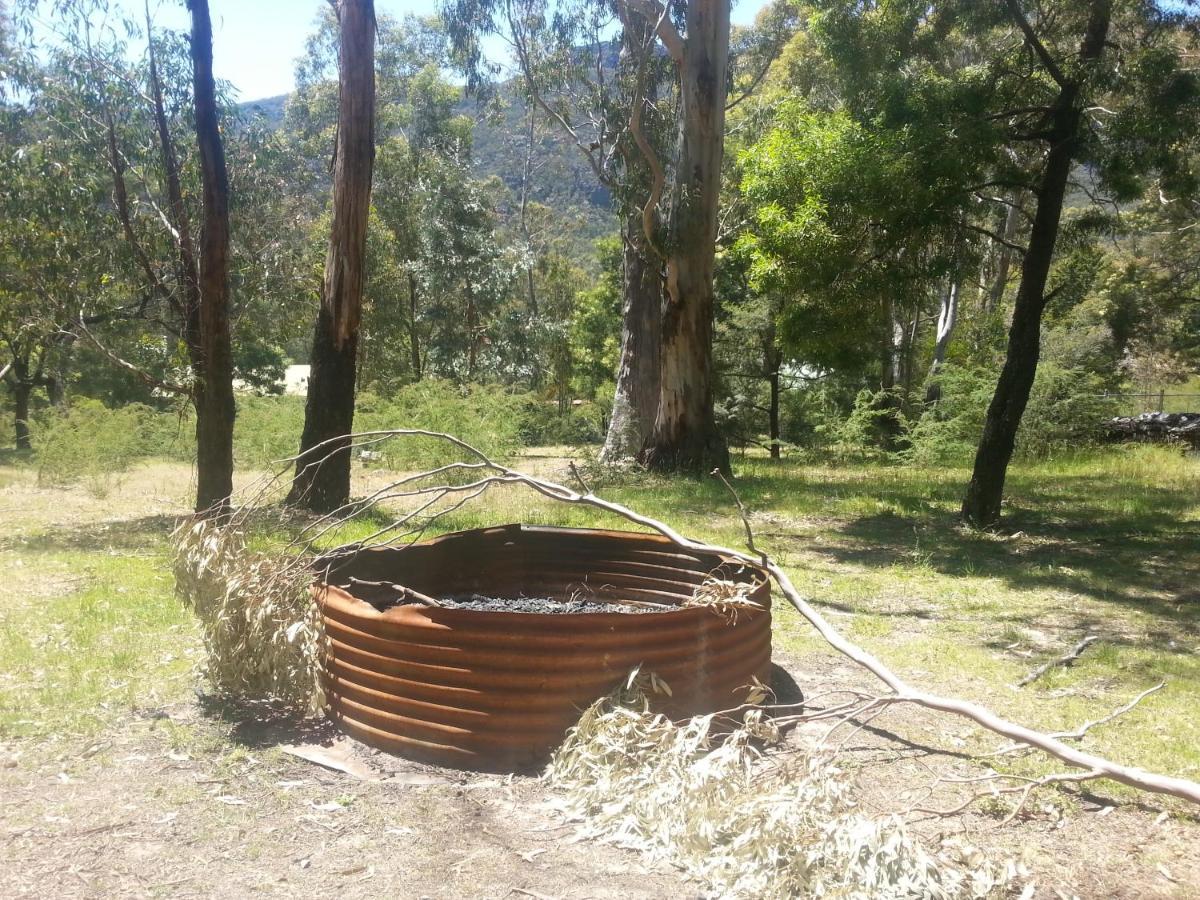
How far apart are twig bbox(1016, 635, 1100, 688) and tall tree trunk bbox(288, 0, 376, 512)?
268 inches

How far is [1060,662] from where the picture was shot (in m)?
5.37

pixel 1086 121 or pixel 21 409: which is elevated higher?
pixel 1086 121

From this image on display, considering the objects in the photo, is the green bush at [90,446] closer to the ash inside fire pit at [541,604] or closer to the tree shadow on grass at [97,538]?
the tree shadow on grass at [97,538]

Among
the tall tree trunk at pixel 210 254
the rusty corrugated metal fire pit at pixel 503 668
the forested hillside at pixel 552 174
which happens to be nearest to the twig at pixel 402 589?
the rusty corrugated metal fire pit at pixel 503 668

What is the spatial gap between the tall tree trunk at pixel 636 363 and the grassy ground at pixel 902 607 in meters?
2.44

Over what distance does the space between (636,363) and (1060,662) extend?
38.2 ft

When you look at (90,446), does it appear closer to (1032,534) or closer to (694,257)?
(694,257)

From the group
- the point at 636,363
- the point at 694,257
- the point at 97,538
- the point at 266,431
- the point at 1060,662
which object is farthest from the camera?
the point at 636,363

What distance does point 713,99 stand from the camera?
13219mm

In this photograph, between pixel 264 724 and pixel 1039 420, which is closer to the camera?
pixel 264 724

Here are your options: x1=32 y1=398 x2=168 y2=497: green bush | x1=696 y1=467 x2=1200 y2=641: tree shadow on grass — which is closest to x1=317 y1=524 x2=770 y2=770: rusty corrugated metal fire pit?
x1=696 y1=467 x2=1200 y2=641: tree shadow on grass

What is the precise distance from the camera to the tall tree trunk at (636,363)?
15.9 m

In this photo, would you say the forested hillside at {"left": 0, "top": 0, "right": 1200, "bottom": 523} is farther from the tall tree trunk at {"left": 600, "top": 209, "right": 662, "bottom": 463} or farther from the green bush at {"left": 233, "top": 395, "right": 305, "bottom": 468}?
the green bush at {"left": 233, "top": 395, "right": 305, "bottom": 468}

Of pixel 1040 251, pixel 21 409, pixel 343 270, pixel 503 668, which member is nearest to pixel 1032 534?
pixel 1040 251
